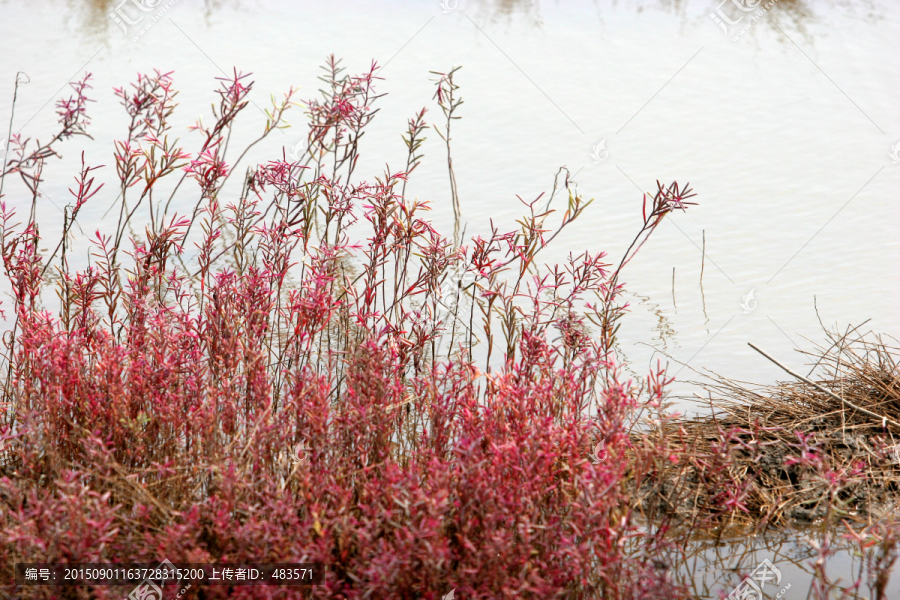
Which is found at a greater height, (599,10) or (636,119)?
(599,10)

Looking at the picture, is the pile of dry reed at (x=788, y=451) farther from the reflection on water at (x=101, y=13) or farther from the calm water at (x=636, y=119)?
the reflection on water at (x=101, y=13)

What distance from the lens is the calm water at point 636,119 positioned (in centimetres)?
443

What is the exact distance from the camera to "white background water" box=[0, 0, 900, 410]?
4.44 metres

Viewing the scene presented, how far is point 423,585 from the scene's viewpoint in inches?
81.0

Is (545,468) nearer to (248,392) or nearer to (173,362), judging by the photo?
(248,392)

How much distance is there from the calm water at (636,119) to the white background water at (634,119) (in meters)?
0.02

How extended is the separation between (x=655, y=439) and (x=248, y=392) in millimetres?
1439

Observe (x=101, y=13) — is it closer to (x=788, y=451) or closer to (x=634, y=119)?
(x=634, y=119)

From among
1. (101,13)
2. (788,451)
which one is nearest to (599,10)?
(101,13)

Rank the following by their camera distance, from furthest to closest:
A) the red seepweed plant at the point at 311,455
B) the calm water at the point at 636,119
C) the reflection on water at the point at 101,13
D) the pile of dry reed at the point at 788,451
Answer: the reflection on water at the point at 101,13, the calm water at the point at 636,119, the pile of dry reed at the point at 788,451, the red seepweed plant at the point at 311,455

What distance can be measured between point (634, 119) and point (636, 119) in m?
0.02

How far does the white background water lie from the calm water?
21mm

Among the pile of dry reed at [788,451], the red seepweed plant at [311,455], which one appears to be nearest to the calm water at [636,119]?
the pile of dry reed at [788,451]

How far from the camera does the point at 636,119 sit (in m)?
6.58
